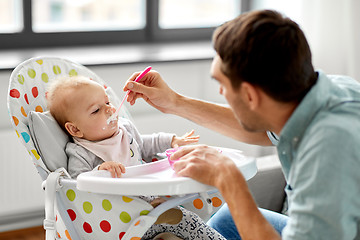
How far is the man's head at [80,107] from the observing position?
1.62m

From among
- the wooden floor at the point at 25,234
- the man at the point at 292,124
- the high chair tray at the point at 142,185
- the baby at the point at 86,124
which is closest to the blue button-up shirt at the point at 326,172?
the man at the point at 292,124

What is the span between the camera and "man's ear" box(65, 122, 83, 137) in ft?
5.35

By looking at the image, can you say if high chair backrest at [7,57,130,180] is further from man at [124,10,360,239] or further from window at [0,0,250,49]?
window at [0,0,250,49]

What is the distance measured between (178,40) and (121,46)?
0.38 meters

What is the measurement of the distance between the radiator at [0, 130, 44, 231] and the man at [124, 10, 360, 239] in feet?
4.39

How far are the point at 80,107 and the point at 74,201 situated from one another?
284mm

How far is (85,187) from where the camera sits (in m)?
1.35

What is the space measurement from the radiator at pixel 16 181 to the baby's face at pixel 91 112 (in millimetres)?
949

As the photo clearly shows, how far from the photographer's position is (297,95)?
1.24 m

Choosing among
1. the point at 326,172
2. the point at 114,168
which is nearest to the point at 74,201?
the point at 114,168

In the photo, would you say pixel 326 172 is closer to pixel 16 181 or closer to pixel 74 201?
pixel 74 201

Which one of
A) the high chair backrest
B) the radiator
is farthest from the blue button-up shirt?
the radiator

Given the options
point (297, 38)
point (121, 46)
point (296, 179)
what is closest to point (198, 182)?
point (296, 179)

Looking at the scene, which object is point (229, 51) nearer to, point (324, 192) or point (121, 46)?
point (324, 192)
